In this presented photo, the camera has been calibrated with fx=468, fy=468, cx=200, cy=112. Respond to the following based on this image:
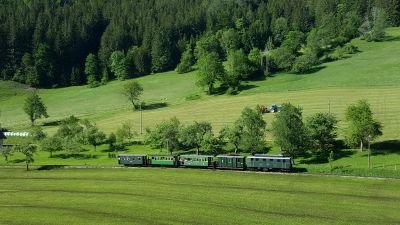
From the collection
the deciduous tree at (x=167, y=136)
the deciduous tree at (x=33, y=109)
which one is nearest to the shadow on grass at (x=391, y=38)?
the deciduous tree at (x=167, y=136)

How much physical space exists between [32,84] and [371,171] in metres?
150

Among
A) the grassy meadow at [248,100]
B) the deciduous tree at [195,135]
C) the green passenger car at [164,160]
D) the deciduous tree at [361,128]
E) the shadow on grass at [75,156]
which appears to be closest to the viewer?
the deciduous tree at [361,128]

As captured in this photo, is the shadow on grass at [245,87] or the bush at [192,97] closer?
the bush at [192,97]

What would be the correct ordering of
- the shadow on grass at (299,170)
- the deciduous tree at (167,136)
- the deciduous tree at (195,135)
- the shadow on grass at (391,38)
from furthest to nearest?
the shadow on grass at (391,38) < the deciduous tree at (167,136) < the deciduous tree at (195,135) < the shadow on grass at (299,170)

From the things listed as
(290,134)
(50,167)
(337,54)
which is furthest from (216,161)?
(337,54)

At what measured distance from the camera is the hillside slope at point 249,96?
117m

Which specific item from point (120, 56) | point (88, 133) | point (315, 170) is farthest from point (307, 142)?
point (120, 56)

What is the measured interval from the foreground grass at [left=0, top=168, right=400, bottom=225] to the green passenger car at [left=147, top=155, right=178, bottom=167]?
18.6 ft

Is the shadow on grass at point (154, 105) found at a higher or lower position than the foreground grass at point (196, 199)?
higher

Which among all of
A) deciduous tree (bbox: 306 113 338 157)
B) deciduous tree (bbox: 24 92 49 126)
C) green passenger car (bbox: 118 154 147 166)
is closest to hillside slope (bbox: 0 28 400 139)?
deciduous tree (bbox: 24 92 49 126)

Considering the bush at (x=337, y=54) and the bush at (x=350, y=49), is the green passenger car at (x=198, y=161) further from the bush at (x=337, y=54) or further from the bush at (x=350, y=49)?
the bush at (x=350, y=49)

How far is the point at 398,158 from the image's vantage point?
77875 millimetres

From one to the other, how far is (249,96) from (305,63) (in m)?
27.8

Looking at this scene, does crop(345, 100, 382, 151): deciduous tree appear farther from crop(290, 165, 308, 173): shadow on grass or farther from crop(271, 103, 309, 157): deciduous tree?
crop(290, 165, 308, 173): shadow on grass
